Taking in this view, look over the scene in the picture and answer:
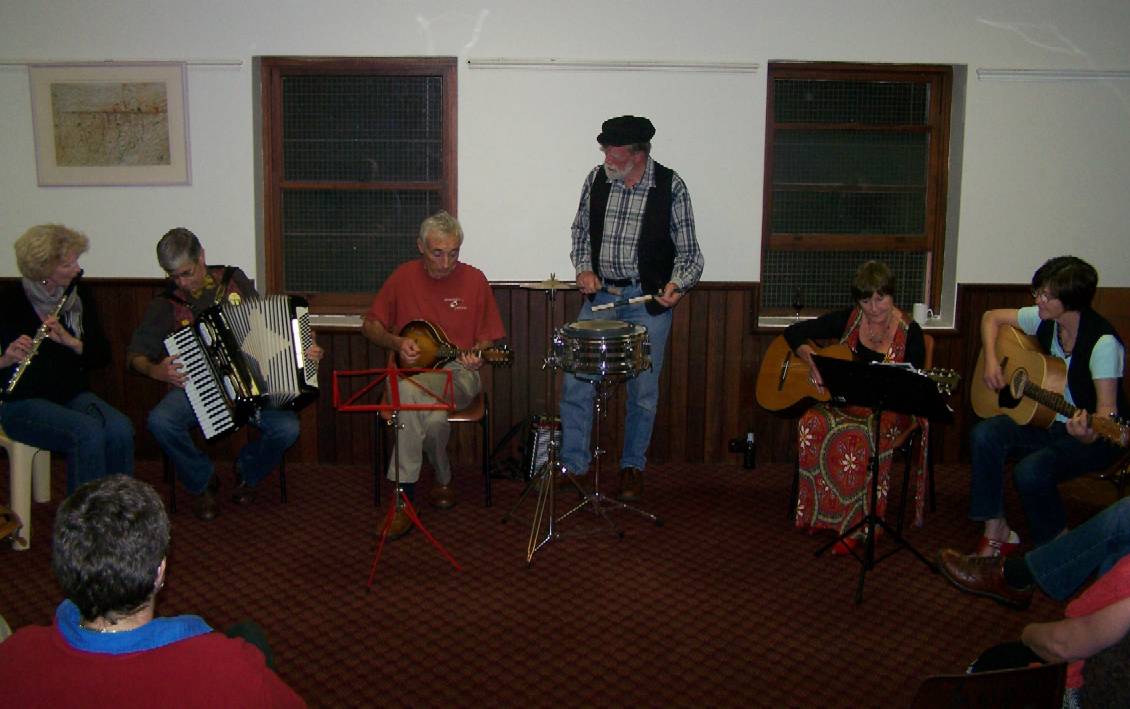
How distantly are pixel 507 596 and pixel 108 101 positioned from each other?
131 inches

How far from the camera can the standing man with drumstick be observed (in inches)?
174

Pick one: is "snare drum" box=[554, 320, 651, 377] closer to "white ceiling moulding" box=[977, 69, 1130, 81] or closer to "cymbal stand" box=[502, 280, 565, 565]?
"cymbal stand" box=[502, 280, 565, 565]

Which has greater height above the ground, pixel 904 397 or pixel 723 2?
pixel 723 2

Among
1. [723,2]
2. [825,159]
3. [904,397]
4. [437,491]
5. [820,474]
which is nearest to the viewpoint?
[904,397]

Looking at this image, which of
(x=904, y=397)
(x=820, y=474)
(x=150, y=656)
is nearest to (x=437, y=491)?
(x=820, y=474)

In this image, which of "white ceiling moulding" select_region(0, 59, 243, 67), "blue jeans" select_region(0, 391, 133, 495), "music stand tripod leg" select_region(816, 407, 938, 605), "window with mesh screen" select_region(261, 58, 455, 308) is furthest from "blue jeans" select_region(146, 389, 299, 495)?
"music stand tripod leg" select_region(816, 407, 938, 605)

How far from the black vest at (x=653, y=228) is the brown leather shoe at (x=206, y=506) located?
212 cm

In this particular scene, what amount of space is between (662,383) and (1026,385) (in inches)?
74.1

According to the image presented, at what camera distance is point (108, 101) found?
483 cm

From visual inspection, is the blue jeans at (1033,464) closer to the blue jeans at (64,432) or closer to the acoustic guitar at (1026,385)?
the acoustic guitar at (1026,385)

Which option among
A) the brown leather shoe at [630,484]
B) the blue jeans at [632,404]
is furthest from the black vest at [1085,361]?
the brown leather shoe at [630,484]

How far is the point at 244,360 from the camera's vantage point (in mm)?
4078

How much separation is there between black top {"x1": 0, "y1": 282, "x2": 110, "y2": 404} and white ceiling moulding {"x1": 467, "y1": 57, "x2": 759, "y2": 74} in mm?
2194

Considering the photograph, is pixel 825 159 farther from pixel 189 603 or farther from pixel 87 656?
pixel 87 656
